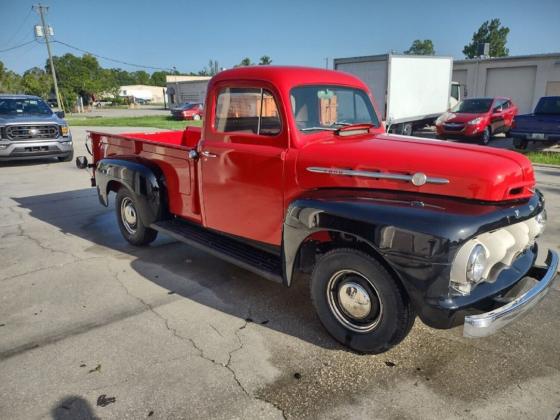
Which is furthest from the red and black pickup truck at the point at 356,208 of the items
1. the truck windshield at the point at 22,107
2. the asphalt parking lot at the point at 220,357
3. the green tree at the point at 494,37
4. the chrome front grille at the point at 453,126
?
the green tree at the point at 494,37

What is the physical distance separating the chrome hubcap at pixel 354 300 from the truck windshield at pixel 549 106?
12154 mm

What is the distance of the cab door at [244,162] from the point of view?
11.6ft

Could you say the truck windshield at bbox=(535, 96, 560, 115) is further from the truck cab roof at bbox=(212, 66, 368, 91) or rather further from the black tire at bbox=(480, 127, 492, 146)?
the truck cab roof at bbox=(212, 66, 368, 91)

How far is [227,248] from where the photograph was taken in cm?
398

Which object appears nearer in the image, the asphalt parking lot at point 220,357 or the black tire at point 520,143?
the asphalt parking lot at point 220,357

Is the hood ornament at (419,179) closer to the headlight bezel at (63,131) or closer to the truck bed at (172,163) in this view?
the truck bed at (172,163)

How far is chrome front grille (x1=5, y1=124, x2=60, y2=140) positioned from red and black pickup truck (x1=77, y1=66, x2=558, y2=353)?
8.29 m

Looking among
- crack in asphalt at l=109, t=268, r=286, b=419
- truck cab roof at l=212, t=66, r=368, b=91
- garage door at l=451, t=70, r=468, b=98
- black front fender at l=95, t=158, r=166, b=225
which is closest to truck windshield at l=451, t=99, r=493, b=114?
garage door at l=451, t=70, r=468, b=98

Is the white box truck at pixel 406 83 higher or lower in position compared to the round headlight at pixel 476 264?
higher

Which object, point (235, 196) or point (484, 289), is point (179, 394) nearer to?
point (235, 196)

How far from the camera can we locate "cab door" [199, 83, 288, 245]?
3.52m

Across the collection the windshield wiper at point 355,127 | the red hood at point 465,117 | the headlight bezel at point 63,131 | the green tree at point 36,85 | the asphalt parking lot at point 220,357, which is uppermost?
the green tree at point 36,85

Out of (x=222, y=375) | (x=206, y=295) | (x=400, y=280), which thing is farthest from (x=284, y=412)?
(x=206, y=295)

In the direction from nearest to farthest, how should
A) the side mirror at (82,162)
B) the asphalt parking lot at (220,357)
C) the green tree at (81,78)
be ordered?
the asphalt parking lot at (220,357)
the side mirror at (82,162)
the green tree at (81,78)
